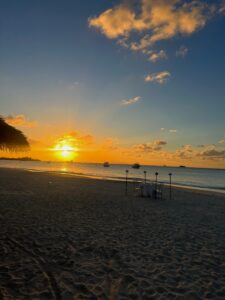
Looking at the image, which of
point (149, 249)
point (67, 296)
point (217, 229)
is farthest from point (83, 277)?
point (217, 229)

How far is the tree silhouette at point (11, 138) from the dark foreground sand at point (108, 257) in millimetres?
2995

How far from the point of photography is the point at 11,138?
452 inches

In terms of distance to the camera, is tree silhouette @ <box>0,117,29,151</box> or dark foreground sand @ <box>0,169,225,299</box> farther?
tree silhouette @ <box>0,117,29,151</box>

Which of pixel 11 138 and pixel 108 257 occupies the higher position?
pixel 11 138

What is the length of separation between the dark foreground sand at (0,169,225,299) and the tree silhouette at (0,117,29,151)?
9.83 ft

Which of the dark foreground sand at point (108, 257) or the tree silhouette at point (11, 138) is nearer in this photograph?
the dark foreground sand at point (108, 257)

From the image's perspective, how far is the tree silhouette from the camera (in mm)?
10992

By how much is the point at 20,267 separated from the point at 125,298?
2.59 m

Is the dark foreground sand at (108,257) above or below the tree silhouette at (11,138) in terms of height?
below

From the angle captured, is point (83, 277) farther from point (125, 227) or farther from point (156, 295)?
point (125, 227)

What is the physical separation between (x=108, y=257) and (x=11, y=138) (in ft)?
24.0

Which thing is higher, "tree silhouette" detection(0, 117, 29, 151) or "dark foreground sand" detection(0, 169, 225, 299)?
"tree silhouette" detection(0, 117, 29, 151)

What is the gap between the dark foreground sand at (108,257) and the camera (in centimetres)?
500

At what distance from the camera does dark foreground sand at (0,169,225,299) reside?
500 cm
